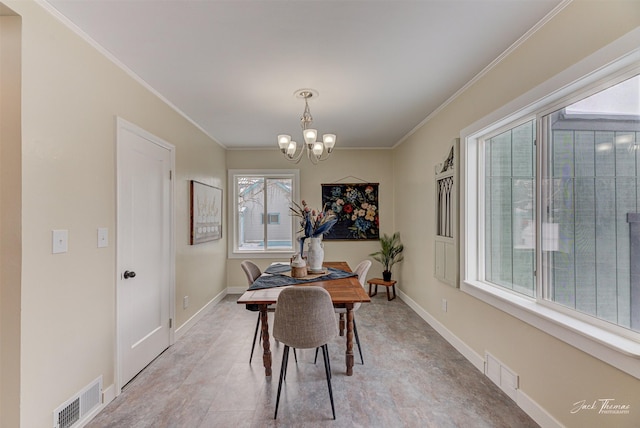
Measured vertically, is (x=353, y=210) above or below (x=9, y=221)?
above

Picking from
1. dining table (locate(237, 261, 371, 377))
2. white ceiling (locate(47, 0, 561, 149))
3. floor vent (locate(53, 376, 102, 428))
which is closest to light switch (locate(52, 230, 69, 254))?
floor vent (locate(53, 376, 102, 428))

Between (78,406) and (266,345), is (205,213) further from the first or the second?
(78,406)

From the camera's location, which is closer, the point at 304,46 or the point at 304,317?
the point at 304,317

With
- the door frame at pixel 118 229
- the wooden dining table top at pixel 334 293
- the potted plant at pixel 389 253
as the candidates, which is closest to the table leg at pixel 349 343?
the wooden dining table top at pixel 334 293

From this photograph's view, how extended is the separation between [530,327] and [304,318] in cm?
147

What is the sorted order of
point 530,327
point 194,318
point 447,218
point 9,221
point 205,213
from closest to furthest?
point 9,221
point 530,327
point 447,218
point 194,318
point 205,213

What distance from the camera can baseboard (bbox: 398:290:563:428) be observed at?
176cm

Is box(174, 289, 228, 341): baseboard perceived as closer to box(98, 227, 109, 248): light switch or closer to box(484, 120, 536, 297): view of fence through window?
box(98, 227, 109, 248): light switch

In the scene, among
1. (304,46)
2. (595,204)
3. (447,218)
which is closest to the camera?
(595,204)

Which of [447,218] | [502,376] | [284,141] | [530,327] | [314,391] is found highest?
[284,141]

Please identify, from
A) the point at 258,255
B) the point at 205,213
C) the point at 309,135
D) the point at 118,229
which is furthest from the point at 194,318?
the point at 309,135

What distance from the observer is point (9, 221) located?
1.46 meters

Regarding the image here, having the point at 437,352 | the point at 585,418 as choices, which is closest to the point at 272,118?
the point at 437,352

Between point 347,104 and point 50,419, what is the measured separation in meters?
3.26
